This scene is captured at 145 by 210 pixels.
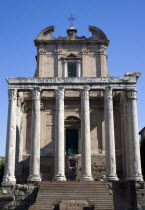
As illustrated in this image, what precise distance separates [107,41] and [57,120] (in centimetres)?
1121

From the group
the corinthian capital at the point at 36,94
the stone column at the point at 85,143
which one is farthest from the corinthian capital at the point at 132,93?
the corinthian capital at the point at 36,94

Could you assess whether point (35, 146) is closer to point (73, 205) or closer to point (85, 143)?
point (85, 143)

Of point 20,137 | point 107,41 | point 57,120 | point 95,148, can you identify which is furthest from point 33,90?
point 107,41

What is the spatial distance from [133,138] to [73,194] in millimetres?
7105

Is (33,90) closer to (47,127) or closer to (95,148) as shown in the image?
(47,127)

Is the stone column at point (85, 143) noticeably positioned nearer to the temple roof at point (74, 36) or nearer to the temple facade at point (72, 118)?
the temple facade at point (72, 118)

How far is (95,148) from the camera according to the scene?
98.6ft

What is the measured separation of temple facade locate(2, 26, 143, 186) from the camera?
83.6ft

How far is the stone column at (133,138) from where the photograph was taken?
82.0 feet

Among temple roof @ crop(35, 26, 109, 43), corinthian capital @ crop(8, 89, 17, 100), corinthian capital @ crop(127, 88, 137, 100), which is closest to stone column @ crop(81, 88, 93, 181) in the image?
corinthian capital @ crop(127, 88, 137, 100)

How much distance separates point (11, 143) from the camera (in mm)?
25516

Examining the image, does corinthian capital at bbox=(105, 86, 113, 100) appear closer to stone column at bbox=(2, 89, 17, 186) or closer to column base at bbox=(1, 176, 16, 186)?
stone column at bbox=(2, 89, 17, 186)

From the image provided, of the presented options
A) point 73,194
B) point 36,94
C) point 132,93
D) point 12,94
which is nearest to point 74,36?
point 36,94

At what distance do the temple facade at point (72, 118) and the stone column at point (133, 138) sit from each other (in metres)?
0.08
